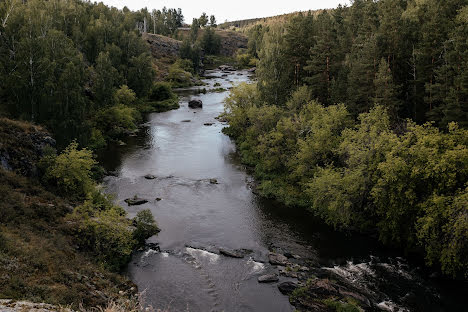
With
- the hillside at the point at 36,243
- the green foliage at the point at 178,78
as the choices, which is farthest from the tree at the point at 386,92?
the green foliage at the point at 178,78

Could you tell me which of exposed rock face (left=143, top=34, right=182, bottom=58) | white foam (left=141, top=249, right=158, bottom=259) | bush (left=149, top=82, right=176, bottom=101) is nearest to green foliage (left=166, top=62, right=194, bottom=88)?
exposed rock face (left=143, top=34, right=182, bottom=58)

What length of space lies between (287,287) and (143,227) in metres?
15.8

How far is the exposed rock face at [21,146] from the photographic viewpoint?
35312mm

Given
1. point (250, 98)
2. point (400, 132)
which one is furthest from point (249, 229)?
point (250, 98)

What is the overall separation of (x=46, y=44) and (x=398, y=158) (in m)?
49.0

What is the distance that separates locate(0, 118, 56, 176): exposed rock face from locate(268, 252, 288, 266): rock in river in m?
24.6

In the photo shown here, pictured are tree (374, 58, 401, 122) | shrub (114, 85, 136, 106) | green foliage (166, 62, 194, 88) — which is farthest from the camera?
green foliage (166, 62, 194, 88)

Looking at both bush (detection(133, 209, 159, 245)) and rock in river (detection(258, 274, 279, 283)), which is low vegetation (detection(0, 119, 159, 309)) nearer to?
bush (detection(133, 209, 159, 245))

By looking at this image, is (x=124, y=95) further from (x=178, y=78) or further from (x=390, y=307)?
(x=390, y=307)

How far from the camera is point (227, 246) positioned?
126 ft

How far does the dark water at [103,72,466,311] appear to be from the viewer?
30703mm

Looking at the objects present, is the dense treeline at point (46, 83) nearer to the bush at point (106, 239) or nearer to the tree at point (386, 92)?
the bush at point (106, 239)

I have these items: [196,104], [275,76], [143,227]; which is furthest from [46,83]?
[196,104]

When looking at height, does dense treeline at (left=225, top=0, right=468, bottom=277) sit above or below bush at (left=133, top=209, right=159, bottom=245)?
above
